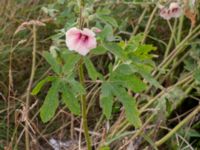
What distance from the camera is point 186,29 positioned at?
2.58 m

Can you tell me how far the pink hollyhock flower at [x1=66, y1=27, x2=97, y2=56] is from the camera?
126cm

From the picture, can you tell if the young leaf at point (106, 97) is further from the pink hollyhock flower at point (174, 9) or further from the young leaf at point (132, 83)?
the pink hollyhock flower at point (174, 9)

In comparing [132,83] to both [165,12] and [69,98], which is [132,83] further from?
[165,12]

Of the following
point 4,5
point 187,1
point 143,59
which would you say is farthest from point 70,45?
point 4,5

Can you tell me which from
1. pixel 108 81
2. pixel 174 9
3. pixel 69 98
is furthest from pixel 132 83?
pixel 174 9

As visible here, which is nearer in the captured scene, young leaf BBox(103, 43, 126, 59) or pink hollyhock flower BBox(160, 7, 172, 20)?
young leaf BBox(103, 43, 126, 59)

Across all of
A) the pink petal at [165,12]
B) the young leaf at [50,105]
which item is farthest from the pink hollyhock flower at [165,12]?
the young leaf at [50,105]

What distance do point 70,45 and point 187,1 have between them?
0.65 metres

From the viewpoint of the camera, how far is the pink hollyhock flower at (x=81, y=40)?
1263 millimetres

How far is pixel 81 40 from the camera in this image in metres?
1.25

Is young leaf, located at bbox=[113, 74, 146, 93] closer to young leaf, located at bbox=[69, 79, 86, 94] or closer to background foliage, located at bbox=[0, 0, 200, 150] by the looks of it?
background foliage, located at bbox=[0, 0, 200, 150]

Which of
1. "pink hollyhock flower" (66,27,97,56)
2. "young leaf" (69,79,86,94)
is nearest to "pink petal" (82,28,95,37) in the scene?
"pink hollyhock flower" (66,27,97,56)

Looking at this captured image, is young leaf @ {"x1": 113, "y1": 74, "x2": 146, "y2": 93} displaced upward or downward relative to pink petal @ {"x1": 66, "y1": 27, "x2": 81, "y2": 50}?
downward

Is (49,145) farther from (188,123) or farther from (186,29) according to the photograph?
(186,29)
